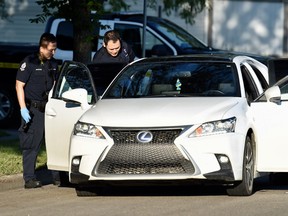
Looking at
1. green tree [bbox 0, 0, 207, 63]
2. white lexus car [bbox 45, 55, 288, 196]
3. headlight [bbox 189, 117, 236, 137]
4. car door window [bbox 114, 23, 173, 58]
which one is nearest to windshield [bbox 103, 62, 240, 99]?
white lexus car [bbox 45, 55, 288, 196]

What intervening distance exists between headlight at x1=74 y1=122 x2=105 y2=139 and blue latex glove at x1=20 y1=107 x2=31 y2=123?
118 cm

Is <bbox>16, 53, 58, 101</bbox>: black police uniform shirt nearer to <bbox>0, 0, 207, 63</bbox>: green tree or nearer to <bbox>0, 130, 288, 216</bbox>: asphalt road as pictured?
<bbox>0, 130, 288, 216</bbox>: asphalt road

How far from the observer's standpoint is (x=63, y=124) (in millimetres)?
12359

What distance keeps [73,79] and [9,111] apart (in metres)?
7.75

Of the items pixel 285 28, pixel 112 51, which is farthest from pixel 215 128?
pixel 285 28

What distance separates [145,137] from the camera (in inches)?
441

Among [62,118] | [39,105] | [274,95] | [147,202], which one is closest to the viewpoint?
[147,202]

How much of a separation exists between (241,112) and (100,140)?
4.89ft

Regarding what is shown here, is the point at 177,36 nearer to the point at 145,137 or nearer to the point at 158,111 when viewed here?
the point at 158,111

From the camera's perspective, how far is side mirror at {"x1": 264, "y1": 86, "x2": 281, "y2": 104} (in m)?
11.8

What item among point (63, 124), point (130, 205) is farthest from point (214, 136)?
point (63, 124)

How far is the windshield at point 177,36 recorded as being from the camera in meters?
20.5

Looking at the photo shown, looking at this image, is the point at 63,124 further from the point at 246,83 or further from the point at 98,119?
the point at 246,83

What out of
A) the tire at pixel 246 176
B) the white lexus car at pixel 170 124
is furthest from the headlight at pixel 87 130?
the tire at pixel 246 176
